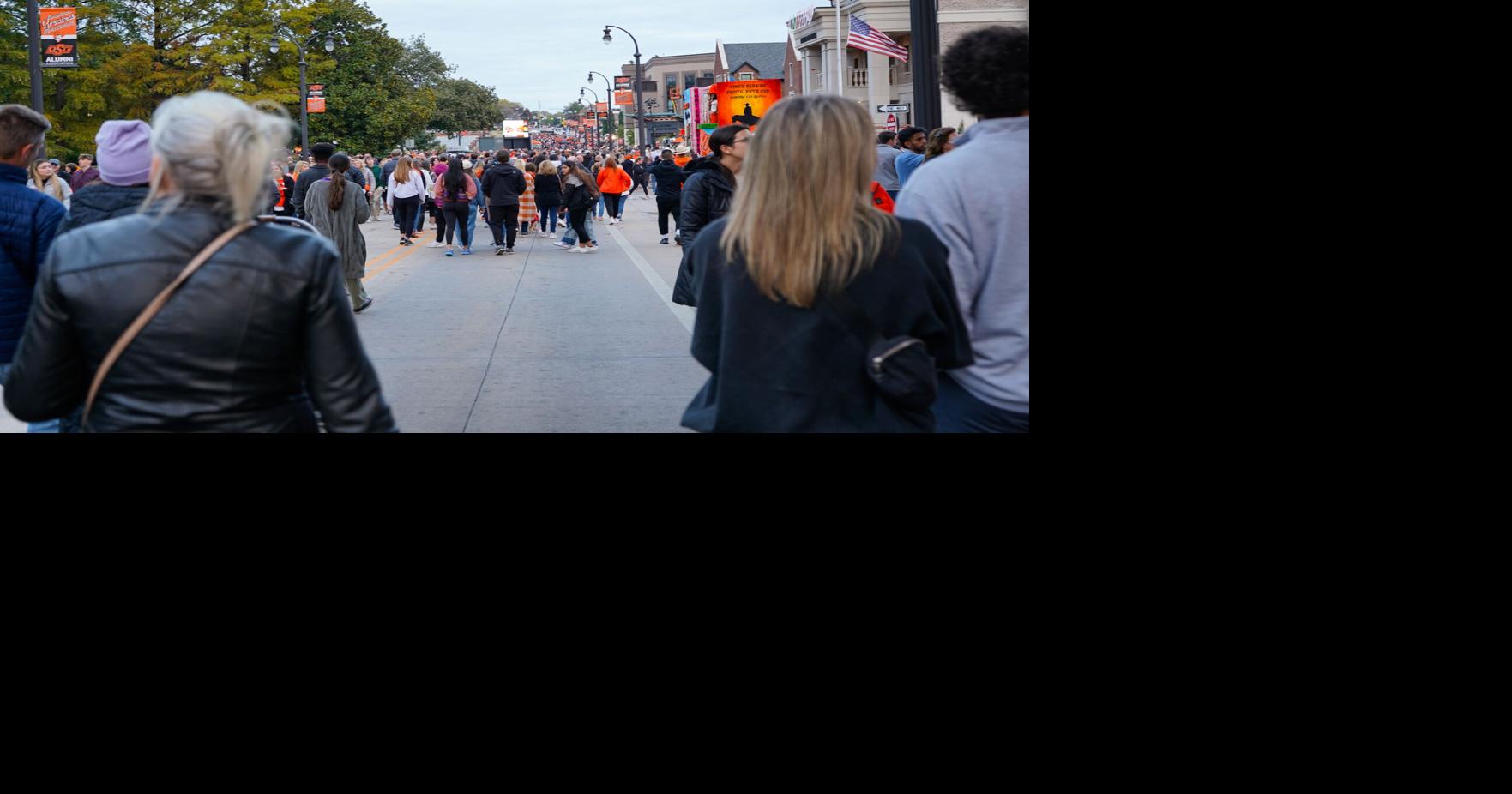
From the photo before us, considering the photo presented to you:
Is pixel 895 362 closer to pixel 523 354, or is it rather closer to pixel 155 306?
pixel 155 306

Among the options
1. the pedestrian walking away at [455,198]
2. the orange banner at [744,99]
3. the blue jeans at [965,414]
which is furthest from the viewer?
the pedestrian walking away at [455,198]

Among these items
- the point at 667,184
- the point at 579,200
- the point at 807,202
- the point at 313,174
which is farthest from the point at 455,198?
the point at 807,202

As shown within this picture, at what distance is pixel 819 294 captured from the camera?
3.41 m

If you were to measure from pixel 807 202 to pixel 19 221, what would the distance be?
94.7 inches

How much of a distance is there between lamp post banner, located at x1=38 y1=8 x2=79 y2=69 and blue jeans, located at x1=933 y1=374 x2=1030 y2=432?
254cm

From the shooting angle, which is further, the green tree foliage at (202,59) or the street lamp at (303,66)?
the street lamp at (303,66)

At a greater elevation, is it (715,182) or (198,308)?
(715,182)

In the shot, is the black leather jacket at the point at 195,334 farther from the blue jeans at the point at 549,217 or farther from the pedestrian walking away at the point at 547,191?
the blue jeans at the point at 549,217

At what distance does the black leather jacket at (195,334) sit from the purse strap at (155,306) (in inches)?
0.5

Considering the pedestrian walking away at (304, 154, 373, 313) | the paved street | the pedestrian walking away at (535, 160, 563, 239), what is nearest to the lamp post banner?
the paved street

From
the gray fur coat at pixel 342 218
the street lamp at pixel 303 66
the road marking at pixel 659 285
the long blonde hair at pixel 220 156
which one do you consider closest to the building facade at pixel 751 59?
the street lamp at pixel 303 66

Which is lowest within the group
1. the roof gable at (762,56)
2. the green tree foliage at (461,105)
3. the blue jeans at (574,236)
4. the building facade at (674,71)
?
the blue jeans at (574,236)

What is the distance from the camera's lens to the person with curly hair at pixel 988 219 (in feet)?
11.3

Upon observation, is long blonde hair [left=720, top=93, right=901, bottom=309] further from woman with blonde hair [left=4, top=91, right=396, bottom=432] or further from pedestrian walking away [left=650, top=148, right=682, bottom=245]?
pedestrian walking away [left=650, top=148, right=682, bottom=245]
